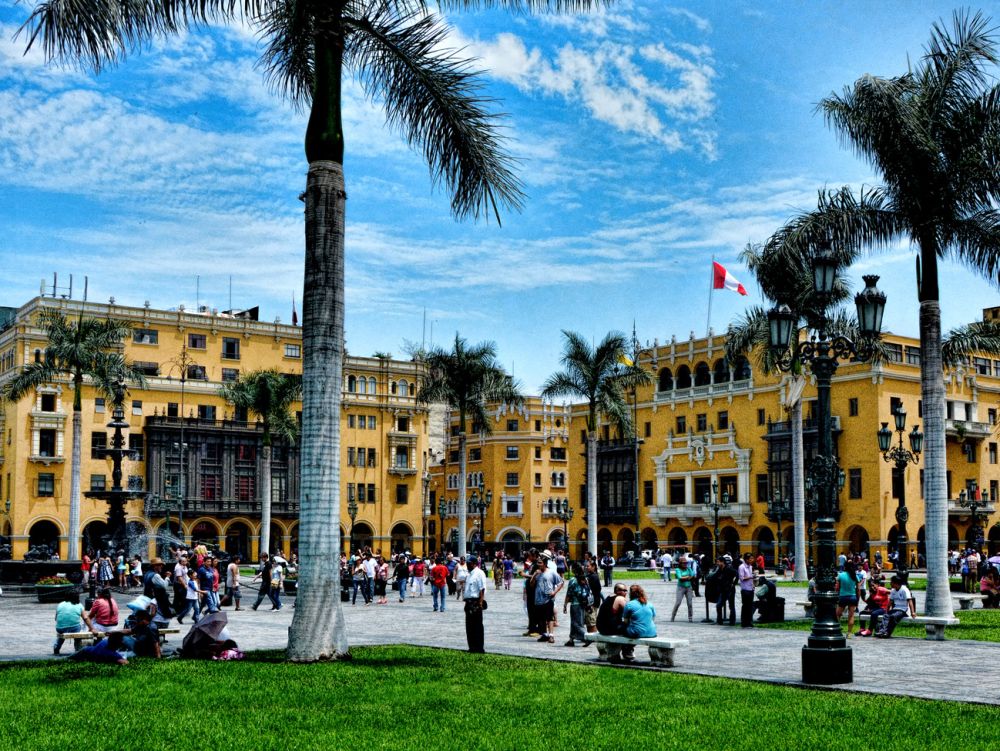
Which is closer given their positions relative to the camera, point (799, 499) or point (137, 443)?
point (799, 499)

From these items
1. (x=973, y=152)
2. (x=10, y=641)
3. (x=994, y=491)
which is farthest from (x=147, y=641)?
(x=994, y=491)

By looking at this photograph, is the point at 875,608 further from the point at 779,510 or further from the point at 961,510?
the point at 961,510

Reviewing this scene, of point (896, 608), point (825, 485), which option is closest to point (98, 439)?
A: point (896, 608)

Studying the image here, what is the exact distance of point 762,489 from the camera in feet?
230

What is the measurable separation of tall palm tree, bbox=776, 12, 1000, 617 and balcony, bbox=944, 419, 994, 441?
4468 cm

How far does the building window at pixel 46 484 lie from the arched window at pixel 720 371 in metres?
42.5

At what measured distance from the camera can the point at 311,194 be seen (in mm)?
16109

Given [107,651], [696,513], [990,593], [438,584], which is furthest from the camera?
[696,513]

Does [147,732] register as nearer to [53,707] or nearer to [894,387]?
[53,707]

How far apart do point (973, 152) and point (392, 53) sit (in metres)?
14.0

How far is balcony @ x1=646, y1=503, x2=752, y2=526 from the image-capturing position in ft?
232

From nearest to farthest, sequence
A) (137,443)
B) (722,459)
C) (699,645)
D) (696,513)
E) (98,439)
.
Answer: (699,645) < (98,439) < (137,443) < (722,459) < (696,513)

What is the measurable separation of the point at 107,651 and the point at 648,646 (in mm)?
7839

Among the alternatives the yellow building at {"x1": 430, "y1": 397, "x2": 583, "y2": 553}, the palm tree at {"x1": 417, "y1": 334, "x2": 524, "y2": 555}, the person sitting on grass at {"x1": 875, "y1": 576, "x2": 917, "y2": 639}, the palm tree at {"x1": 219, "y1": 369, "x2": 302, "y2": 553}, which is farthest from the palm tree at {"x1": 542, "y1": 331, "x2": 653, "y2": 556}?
the yellow building at {"x1": 430, "y1": 397, "x2": 583, "y2": 553}
